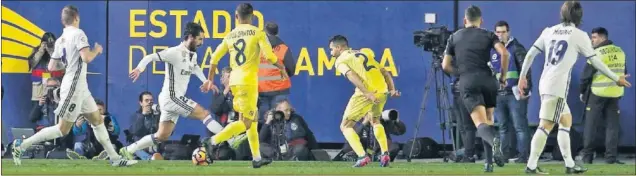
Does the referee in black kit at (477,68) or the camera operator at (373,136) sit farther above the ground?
the referee in black kit at (477,68)

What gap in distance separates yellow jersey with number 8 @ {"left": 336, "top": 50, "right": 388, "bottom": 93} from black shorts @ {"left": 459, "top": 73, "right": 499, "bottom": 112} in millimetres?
1927

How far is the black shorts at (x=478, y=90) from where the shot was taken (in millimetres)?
16031

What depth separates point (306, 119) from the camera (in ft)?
72.8

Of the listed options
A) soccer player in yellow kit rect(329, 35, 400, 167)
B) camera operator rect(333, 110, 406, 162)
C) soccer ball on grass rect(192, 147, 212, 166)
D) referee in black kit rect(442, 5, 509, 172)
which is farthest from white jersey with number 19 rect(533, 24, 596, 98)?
camera operator rect(333, 110, 406, 162)

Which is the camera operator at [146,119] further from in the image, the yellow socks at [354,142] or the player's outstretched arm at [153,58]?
the yellow socks at [354,142]

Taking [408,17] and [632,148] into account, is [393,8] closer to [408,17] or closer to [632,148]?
[408,17]

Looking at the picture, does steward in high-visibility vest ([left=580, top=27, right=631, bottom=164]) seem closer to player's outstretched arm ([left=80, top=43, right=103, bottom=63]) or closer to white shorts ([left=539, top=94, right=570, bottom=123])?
white shorts ([left=539, top=94, right=570, bottom=123])

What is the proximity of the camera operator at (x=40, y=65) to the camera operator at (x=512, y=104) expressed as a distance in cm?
601

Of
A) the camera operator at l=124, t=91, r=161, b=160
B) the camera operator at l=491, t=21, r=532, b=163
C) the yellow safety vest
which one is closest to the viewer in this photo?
the camera operator at l=491, t=21, r=532, b=163

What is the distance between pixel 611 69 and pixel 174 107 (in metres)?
6.21

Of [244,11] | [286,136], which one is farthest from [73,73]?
[286,136]

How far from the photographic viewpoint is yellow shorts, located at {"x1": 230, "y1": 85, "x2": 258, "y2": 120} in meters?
16.5

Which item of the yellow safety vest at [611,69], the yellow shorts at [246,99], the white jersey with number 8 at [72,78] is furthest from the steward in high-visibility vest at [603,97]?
the white jersey with number 8 at [72,78]

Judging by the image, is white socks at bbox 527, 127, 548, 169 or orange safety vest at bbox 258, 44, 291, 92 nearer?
white socks at bbox 527, 127, 548, 169
